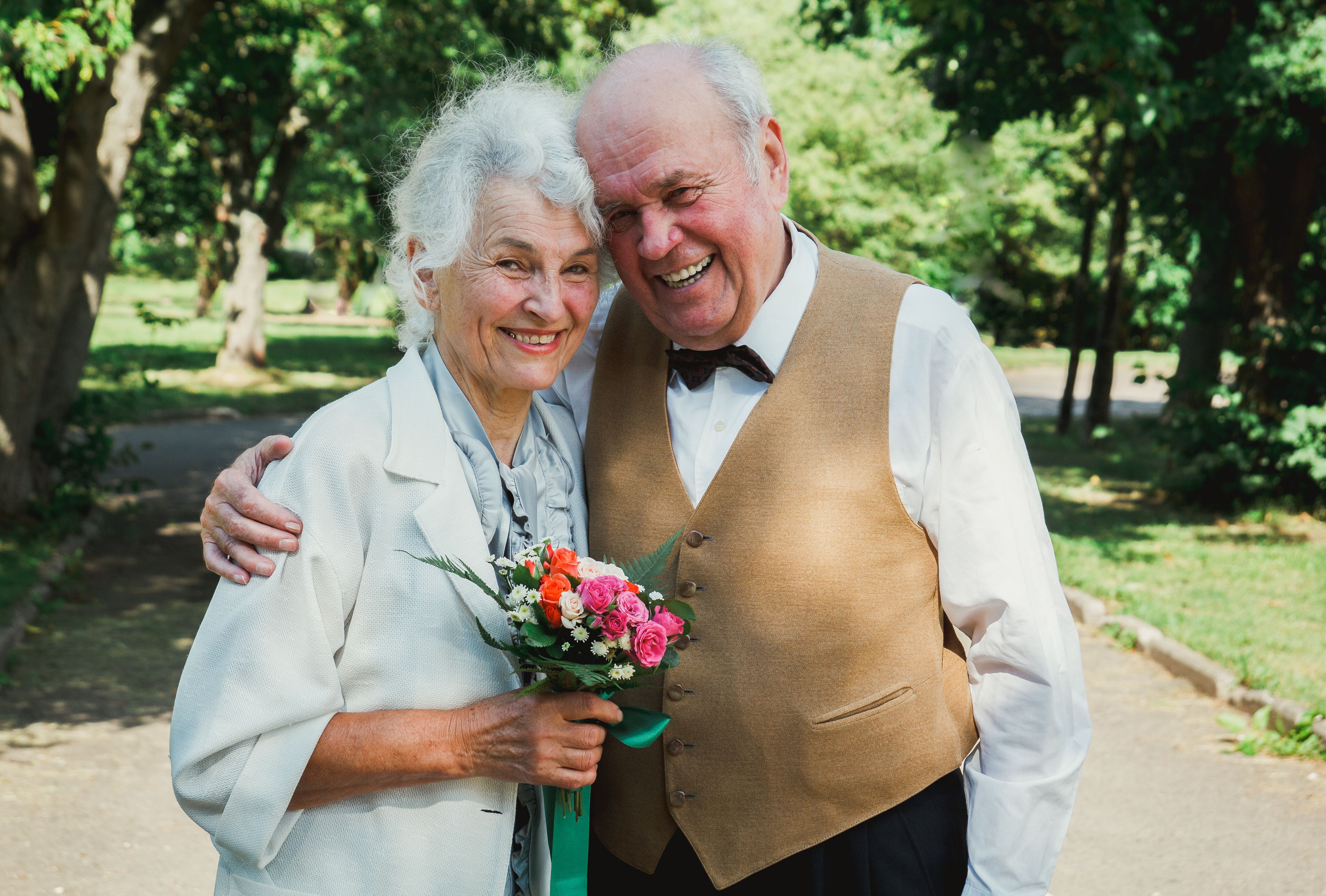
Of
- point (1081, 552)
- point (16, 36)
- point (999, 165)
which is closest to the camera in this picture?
point (16, 36)

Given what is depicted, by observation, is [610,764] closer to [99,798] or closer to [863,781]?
[863,781]

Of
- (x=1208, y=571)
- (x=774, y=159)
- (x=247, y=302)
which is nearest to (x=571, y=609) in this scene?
(x=774, y=159)

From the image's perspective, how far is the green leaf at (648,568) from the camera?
1.92 metres

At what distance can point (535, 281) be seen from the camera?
6.75 ft

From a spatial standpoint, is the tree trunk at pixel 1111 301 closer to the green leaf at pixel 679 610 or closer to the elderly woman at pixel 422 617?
the elderly woman at pixel 422 617

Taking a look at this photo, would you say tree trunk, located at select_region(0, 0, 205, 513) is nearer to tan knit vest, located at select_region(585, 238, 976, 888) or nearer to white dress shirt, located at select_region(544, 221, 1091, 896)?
tan knit vest, located at select_region(585, 238, 976, 888)

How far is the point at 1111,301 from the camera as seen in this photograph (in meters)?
14.2

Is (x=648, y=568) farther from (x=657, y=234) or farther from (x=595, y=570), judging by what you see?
(x=657, y=234)

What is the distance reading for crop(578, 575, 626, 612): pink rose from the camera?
1.75 metres

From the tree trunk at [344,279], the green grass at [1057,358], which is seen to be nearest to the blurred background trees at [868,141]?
the green grass at [1057,358]

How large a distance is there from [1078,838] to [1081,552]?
187 inches

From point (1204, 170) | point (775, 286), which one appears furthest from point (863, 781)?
point (1204, 170)

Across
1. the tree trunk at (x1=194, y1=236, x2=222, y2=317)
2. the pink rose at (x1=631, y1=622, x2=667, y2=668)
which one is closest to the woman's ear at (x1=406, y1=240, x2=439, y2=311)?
the pink rose at (x1=631, y1=622, x2=667, y2=668)

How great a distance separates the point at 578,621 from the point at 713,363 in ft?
2.27
